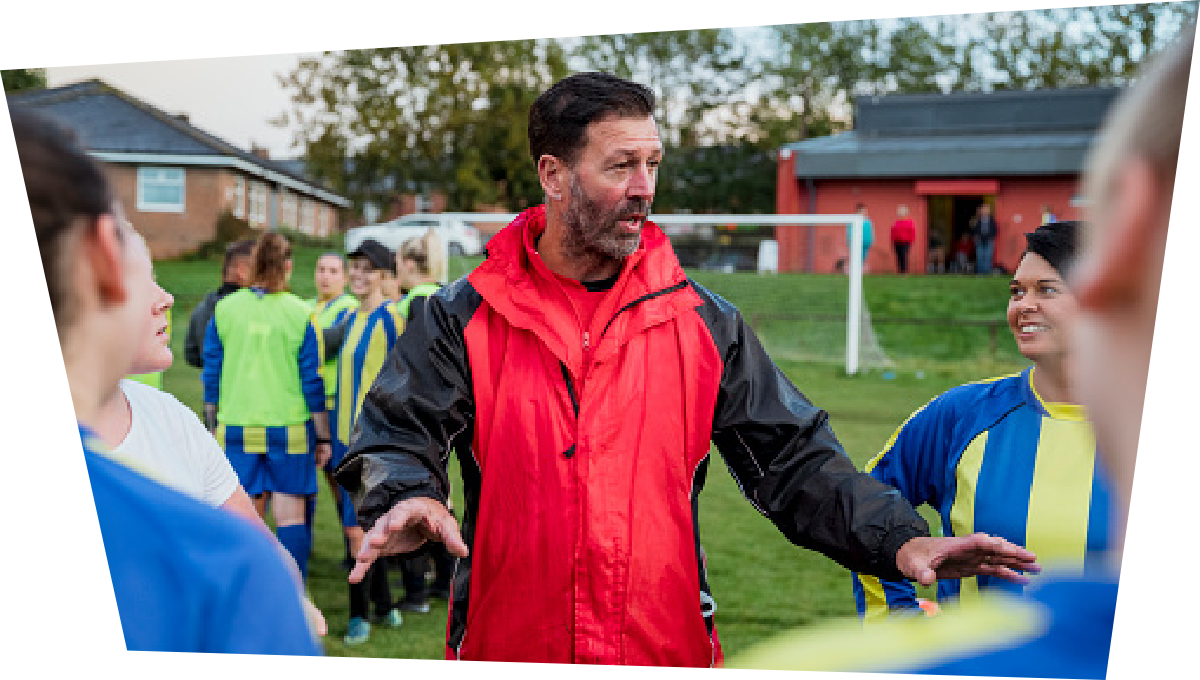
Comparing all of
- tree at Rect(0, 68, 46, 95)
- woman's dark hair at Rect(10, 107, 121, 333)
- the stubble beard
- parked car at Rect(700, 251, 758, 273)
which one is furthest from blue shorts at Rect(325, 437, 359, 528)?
parked car at Rect(700, 251, 758, 273)

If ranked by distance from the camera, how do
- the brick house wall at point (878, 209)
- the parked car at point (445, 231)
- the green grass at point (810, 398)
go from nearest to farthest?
the brick house wall at point (878, 209) < the green grass at point (810, 398) < the parked car at point (445, 231)

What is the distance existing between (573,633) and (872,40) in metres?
2.97

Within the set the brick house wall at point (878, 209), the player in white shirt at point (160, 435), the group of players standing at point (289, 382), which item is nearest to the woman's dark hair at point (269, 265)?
the group of players standing at point (289, 382)

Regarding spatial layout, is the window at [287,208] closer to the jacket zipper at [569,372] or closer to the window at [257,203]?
the window at [257,203]

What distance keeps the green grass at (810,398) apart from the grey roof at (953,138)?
0.42 m

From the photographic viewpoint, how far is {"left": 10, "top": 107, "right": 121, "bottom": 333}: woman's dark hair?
4.35ft

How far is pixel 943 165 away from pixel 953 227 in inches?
19.9

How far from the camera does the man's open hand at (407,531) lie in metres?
1.67

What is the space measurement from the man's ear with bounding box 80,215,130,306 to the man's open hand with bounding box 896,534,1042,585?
3.95ft

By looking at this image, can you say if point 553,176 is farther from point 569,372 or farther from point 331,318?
point 331,318

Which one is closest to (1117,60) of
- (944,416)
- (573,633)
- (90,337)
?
(944,416)

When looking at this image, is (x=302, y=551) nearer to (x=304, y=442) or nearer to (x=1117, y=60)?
(x=304, y=442)

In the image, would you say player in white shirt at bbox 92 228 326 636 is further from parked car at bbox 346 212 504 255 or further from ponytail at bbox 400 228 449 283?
parked car at bbox 346 212 504 255

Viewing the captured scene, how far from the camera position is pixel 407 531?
175 centimetres
